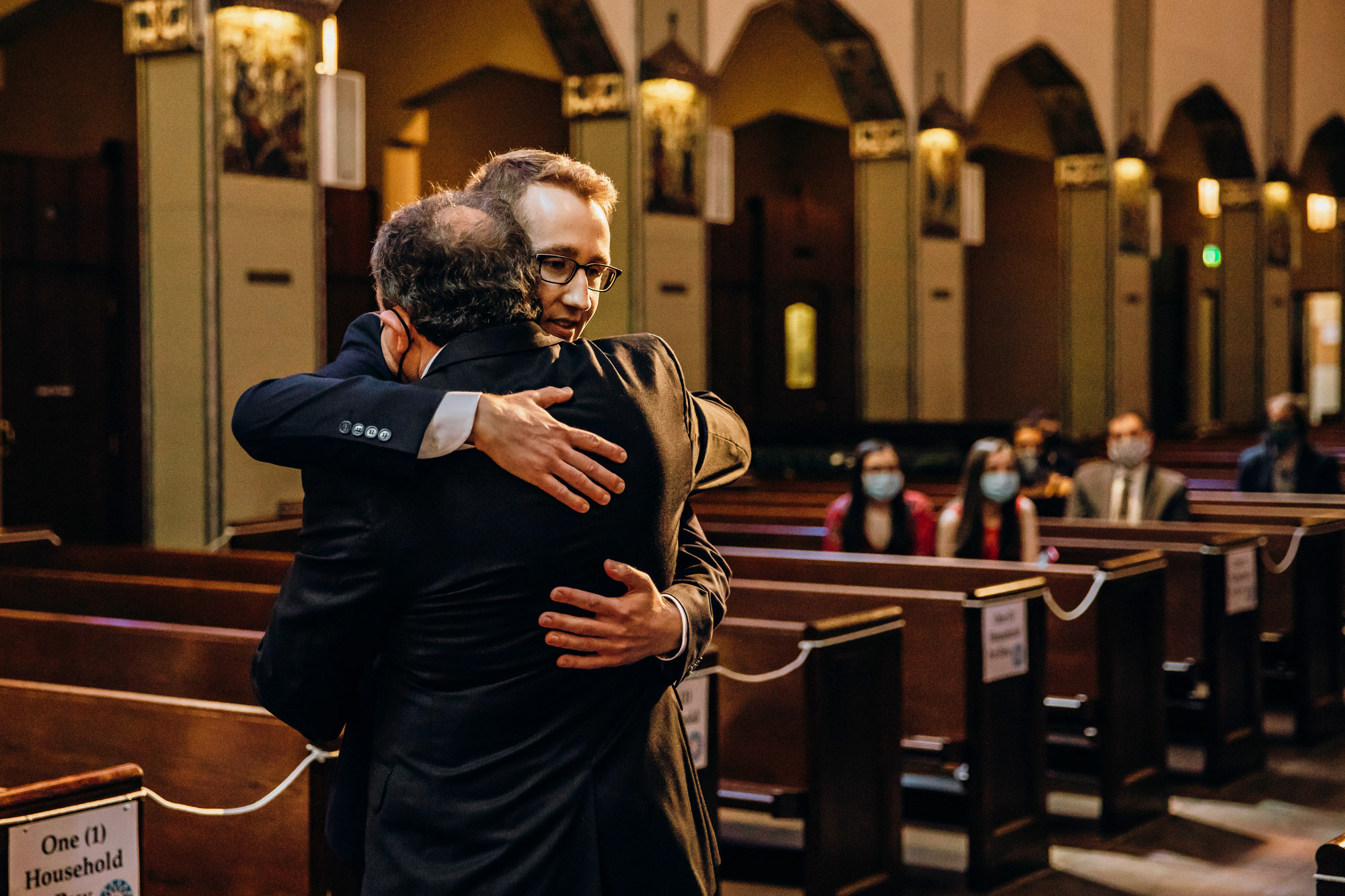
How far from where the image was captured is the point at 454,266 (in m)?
1.43

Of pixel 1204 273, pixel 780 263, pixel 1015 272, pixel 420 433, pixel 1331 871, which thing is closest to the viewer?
pixel 420 433

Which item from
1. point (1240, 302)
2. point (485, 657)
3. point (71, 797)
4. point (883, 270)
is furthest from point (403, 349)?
point (1240, 302)

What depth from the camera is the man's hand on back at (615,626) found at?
1.42 m

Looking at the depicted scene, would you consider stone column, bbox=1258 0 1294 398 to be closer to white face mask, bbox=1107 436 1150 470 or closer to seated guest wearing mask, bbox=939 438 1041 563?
white face mask, bbox=1107 436 1150 470

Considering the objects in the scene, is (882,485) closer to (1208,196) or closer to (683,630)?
(683,630)

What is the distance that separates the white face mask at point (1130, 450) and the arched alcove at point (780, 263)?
8136 millimetres

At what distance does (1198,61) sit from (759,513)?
42.1 ft

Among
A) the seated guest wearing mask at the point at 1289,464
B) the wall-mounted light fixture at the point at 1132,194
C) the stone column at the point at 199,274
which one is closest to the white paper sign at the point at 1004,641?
the seated guest wearing mask at the point at 1289,464

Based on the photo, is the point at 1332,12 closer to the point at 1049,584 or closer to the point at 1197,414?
the point at 1197,414

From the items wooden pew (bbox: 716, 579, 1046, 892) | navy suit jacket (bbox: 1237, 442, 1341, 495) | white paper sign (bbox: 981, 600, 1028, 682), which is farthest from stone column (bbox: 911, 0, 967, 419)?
white paper sign (bbox: 981, 600, 1028, 682)

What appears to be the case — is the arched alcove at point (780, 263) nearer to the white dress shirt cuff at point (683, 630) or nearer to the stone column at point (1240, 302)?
the stone column at point (1240, 302)

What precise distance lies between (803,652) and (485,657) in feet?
7.97

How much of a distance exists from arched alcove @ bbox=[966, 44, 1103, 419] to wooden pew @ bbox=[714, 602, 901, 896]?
1492 centimetres

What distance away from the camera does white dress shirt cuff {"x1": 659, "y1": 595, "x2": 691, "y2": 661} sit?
5.08 feet
